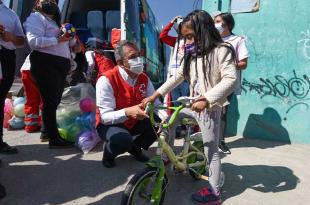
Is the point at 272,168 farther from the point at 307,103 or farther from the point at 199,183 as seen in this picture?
the point at 307,103

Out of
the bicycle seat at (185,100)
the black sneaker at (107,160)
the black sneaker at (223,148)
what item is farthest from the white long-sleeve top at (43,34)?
the black sneaker at (223,148)

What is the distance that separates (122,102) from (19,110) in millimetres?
2437

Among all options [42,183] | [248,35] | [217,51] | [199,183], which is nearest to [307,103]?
[248,35]

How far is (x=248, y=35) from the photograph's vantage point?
537cm

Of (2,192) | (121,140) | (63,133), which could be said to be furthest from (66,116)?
(2,192)

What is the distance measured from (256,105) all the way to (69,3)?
428cm

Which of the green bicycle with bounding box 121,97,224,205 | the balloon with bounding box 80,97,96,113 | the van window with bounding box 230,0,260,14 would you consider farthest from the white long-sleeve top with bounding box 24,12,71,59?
the van window with bounding box 230,0,260,14

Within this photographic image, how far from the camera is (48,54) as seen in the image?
4.14m

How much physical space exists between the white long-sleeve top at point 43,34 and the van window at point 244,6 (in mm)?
2641

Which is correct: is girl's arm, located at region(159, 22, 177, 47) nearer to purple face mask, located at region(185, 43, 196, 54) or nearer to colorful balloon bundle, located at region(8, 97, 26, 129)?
purple face mask, located at region(185, 43, 196, 54)

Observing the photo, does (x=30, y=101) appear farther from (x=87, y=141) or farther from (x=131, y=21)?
(x=131, y=21)

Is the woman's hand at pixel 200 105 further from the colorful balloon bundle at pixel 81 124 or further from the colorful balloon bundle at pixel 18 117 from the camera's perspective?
the colorful balloon bundle at pixel 18 117

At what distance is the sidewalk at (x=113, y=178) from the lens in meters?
3.12

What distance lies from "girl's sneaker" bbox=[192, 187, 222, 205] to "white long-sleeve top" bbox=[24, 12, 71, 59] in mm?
2279
